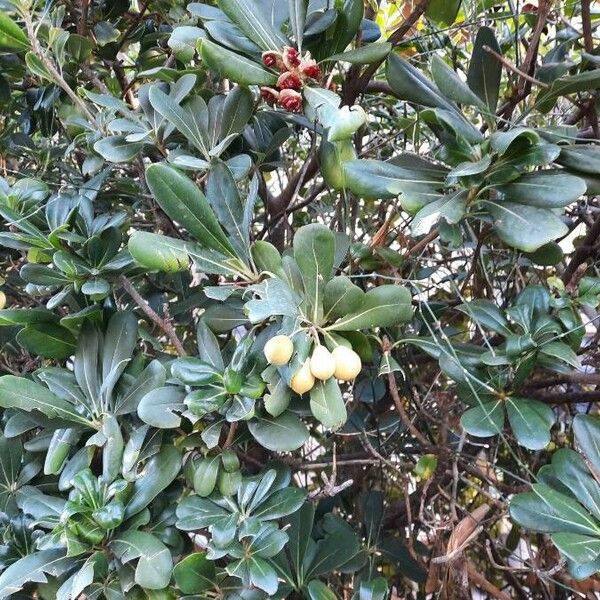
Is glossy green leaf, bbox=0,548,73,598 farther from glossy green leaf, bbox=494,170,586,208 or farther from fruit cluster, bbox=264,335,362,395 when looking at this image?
glossy green leaf, bbox=494,170,586,208

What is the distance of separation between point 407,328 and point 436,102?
0.33m

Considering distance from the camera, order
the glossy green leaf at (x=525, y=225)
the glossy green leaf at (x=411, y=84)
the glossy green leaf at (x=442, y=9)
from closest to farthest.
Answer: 1. the glossy green leaf at (x=525, y=225)
2. the glossy green leaf at (x=411, y=84)
3. the glossy green leaf at (x=442, y=9)

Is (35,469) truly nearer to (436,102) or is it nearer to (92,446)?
(92,446)

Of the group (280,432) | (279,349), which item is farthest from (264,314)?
(280,432)

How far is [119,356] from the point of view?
75 cm

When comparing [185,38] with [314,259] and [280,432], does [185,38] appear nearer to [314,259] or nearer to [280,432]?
[314,259]

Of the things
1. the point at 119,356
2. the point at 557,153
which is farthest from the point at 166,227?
the point at 557,153

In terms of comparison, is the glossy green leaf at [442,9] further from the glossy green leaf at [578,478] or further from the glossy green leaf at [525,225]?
the glossy green leaf at [578,478]

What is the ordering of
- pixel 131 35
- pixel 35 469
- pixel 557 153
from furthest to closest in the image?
1. pixel 131 35
2. pixel 35 469
3. pixel 557 153

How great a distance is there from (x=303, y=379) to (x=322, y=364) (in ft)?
0.08

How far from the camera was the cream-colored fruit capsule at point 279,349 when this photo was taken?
561mm

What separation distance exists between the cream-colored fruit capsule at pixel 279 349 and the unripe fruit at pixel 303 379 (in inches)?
0.9

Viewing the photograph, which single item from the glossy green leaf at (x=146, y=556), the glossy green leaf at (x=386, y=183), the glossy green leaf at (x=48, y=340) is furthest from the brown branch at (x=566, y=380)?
the glossy green leaf at (x=48, y=340)

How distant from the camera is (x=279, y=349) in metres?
0.56
